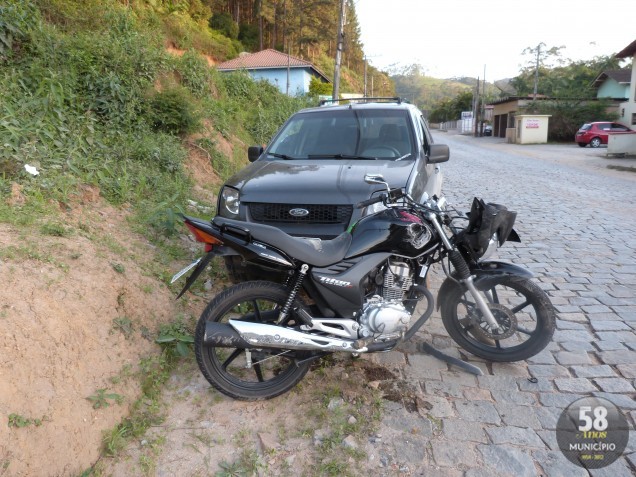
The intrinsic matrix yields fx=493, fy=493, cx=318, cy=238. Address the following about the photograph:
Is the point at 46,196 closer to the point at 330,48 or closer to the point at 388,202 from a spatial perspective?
the point at 388,202

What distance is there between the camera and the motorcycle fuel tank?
10.3ft

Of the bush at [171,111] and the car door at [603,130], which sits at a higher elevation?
the car door at [603,130]

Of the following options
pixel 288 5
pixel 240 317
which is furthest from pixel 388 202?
pixel 288 5

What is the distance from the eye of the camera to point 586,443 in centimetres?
280

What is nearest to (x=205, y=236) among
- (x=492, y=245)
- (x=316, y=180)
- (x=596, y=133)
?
(x=316, y=180)

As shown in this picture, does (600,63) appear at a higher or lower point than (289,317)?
higher

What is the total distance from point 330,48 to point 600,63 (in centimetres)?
3302

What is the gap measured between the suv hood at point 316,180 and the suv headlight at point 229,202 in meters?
0.07

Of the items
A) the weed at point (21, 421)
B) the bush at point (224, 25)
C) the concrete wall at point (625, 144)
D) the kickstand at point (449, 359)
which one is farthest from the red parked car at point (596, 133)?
the weed at point (21, 421)

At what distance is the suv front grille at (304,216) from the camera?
3957 mm

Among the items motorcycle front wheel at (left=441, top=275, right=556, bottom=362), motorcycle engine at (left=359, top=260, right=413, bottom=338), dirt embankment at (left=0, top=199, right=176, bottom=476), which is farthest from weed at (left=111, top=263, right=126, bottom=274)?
motorcycle front wheel at (left=441, top=275, right=556, bottom=362)

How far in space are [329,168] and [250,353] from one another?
2051 mm

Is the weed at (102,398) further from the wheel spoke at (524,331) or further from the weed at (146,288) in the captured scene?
the wheel spoke at (524,331)

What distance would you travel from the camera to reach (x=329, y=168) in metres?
4.60
